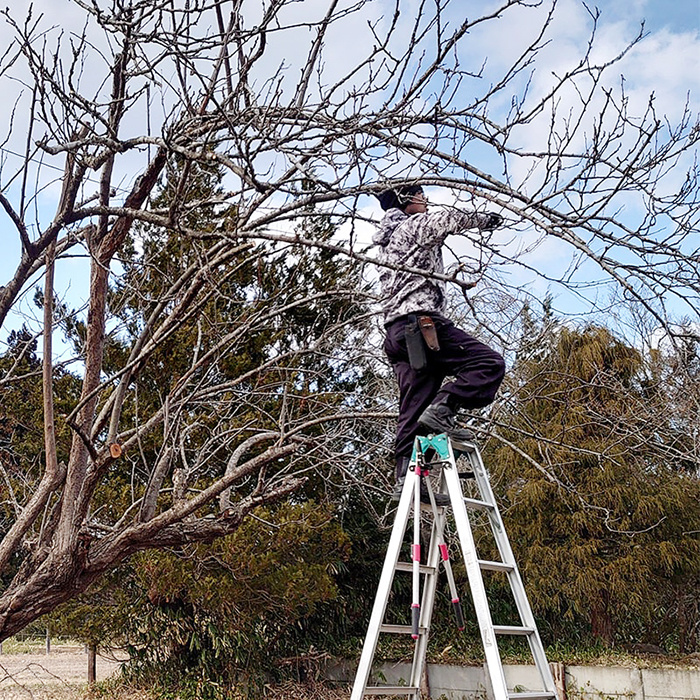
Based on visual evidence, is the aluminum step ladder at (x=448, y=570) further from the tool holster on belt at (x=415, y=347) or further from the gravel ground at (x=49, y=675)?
the gravel ground at (x=49, y=675)

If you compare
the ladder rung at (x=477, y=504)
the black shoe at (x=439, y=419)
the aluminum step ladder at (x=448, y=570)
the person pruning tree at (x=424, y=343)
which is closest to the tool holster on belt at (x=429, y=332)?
the person pruning tree at (x=424, y=343)

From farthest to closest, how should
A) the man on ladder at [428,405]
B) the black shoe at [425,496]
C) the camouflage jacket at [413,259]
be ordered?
the black shoe at [425,496] → the camouflage jacket at [413,259] → the man on ladder at [428,405]

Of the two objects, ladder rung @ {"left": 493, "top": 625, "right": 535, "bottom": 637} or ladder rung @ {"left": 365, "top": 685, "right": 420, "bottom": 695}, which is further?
ladder rung @ {"left": 365, "top": 685, "right": 420, "bottom": 695}

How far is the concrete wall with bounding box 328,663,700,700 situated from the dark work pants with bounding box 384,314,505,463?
5.09m

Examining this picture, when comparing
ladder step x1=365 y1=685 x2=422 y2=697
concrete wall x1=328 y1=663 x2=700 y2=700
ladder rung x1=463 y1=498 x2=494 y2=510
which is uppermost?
ladder rung x1=463 y1=498 x2=494 y2=510

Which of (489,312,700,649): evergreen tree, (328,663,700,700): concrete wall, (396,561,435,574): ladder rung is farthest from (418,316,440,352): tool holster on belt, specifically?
(328,663,700,700): concrete wall

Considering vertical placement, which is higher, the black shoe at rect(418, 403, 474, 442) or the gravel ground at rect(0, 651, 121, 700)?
the black shoe at rect(418, 403, 474, 442)

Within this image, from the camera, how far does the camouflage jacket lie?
3038mm

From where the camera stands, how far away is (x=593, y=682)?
23.9ft

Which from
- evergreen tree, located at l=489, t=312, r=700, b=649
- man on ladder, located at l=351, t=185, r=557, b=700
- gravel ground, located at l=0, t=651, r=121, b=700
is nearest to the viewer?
man on ladder, located at l=351, t=185, r=557, b=700

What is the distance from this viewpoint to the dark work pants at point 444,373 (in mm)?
3096

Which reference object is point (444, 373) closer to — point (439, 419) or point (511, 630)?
point (439, 419)

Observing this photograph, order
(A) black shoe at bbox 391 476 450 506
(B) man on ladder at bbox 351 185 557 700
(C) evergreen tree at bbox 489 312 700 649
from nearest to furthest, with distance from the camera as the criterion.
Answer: (B) man on ladder at bbox 351 185 557 700 → (A) black shoe at bbox 391 476 450 506 → (C) evergreen tree at bbox 489 312 700 649

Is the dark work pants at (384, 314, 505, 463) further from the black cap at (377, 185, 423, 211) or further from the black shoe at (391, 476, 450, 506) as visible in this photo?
the black cap at (377, 185, 423, 211)
